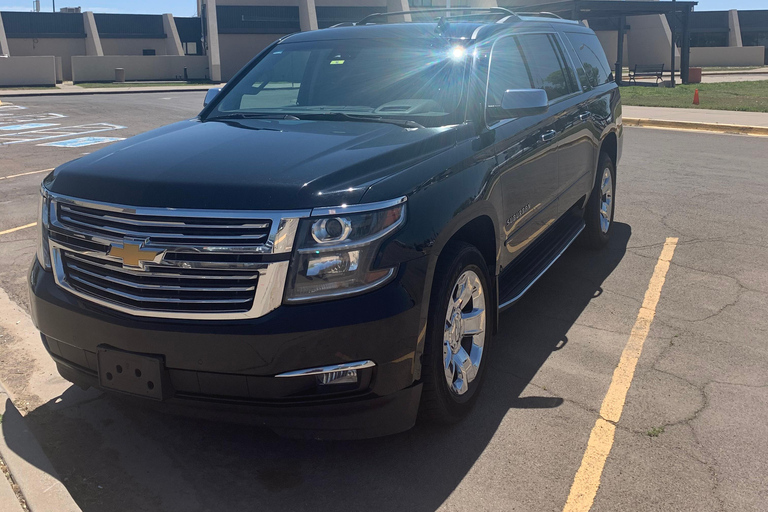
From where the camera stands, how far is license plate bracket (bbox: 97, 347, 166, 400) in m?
3.00

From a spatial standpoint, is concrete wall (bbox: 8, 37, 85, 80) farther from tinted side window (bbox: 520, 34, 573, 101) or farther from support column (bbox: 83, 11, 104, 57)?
tinted side window (bbox: 520, 34, 573, 101)

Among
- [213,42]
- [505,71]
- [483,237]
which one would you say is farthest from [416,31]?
[213,42]

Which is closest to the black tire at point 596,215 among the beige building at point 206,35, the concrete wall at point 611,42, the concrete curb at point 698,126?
the concrete curb at point 698,126

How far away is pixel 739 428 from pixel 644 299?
79.1 inches

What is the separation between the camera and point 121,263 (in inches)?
120

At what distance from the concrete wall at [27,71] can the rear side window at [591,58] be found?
3979 cm

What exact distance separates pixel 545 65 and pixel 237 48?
150 ft

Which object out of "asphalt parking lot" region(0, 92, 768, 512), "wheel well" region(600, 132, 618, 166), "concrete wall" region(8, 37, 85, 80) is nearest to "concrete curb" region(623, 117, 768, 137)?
"wheel well" region(600, 132, 618, 166)

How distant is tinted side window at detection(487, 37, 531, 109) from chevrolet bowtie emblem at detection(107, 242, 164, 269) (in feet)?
7.15

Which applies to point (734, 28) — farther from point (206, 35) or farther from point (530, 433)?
point (530, 433)

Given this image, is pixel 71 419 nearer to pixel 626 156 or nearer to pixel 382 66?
pixel 382 66

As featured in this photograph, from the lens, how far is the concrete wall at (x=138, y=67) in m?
44.8

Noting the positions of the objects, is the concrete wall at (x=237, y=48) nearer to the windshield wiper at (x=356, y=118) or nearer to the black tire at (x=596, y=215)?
the black tire at (x=596, y=215)

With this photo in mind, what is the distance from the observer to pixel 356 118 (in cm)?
405
